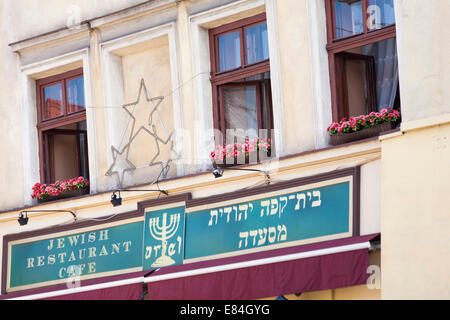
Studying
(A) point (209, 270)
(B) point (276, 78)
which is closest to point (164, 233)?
(A) point (209, 270)

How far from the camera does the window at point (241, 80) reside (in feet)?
48.5

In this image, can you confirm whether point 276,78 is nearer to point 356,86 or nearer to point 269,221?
point 356,86

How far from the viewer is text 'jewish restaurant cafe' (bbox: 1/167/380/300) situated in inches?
513

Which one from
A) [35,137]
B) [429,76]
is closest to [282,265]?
[429,76]

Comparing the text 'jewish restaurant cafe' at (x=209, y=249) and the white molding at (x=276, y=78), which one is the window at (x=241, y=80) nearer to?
the white molding at (x=276, y=78)

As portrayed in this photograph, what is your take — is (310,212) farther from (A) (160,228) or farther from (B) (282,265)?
(A) (160,228)

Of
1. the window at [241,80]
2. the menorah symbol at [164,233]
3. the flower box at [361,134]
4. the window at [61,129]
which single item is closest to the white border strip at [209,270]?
the menorah symbol at [164,233]

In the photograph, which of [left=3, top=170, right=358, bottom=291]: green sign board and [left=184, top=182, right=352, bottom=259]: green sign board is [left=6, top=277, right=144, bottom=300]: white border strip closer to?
[left=3, top=170, right=358, bottom=291]: green sign board

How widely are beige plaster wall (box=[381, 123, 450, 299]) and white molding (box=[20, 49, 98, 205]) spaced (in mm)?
5718

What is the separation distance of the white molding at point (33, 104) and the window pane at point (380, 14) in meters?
4.72

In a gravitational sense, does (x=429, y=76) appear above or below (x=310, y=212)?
above

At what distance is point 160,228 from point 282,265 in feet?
8.01

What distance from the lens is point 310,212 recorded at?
13.4 m

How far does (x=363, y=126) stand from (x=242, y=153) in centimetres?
189
